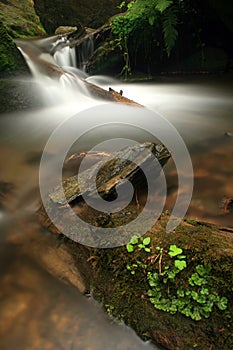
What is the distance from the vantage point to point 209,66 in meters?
8.48

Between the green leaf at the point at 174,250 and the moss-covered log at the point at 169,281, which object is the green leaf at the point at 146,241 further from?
the green leaf at the point at 174,250

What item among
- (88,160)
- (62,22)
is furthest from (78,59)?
(88,160)

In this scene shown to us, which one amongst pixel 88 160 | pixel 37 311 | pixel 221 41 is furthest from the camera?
pixel 221 41

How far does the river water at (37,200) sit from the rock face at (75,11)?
27.1 ft

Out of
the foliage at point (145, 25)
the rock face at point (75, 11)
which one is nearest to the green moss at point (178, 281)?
the foliage at point (145, 25)

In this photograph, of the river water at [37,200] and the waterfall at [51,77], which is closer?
the river water at [37,200]

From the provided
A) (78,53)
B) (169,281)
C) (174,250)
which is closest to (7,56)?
(78,53)

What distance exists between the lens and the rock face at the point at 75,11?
41.0 ft

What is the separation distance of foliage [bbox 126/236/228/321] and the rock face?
44.6ft

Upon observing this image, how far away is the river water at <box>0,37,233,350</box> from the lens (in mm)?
1495

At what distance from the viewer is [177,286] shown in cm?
150

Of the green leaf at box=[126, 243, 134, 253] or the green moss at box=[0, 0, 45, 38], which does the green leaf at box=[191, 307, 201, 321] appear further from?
the green moss at box=[0, 0, 45, 38]

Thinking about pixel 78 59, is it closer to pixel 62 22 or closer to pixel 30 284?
pixel 62 22

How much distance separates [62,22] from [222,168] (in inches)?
519
